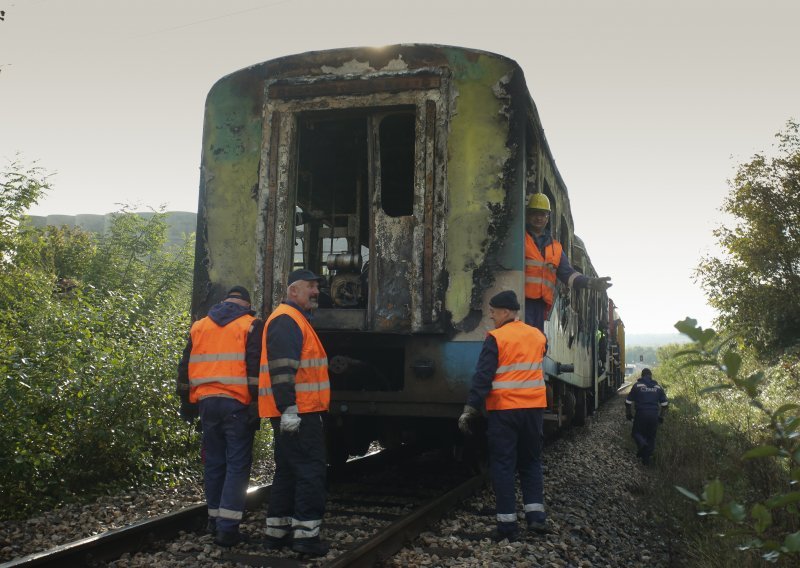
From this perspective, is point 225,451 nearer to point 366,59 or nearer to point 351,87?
point 351,87

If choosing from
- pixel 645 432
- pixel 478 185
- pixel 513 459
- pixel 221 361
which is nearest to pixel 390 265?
pixel 478 185

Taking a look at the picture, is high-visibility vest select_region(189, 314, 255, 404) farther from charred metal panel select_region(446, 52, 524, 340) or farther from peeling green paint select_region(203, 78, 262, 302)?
charred metal panel select_region(446, 52, 524, 340)

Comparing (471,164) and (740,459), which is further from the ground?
(471,164)

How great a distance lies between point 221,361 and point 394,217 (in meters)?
1.69

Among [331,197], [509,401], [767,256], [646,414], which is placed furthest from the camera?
[767,256]

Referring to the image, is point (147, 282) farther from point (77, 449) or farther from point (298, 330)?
point (298, 330)

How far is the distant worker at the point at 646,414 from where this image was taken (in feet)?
32.9

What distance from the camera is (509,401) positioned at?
5.02 meters

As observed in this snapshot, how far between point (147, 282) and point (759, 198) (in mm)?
25908

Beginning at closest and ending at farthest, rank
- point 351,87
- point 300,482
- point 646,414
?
point 300,482 → point 351,87 → point 646,414

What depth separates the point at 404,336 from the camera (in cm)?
543

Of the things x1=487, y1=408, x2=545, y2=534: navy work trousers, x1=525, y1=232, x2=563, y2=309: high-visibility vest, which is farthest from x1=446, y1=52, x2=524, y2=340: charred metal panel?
x1=487, y1=408, x2=545, y2=534: navy work trousers

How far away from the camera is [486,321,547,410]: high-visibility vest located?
4961mm

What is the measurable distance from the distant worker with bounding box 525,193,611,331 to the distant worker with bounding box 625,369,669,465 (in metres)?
4.78
